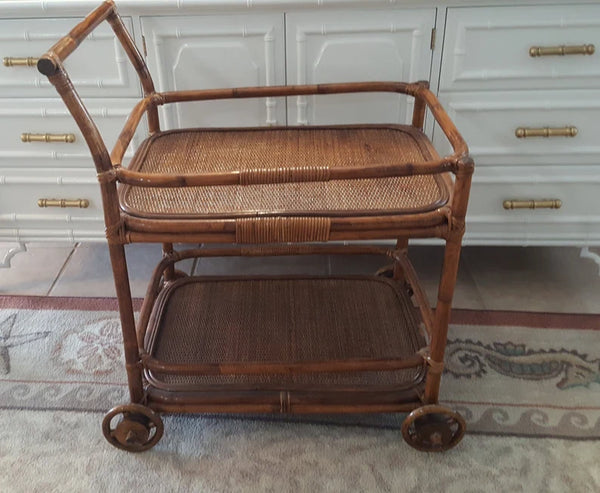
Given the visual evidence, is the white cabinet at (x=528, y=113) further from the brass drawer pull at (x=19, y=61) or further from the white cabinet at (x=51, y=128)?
the brass drawer pull at (x=19, y=61)

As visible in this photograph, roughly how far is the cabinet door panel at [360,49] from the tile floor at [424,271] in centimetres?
49

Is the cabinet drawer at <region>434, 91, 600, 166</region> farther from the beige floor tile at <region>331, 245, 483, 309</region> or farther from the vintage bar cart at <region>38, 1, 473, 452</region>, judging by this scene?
the beige floor tile at <region>331, 245, 483, 309</region>

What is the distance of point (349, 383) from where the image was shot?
3.41 feet

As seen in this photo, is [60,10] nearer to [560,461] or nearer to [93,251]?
[93,251]

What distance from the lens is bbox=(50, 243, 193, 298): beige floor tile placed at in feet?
4.81

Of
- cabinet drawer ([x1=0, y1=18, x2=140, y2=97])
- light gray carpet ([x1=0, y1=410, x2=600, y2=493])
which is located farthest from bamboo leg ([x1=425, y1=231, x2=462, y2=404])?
cabinet drawer ([x1=0, y1=18, x2=140, y2=97])

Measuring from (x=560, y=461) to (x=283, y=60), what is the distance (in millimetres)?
896

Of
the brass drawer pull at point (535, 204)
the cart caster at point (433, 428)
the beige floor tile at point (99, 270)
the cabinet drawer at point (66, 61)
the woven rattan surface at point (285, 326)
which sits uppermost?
the cabinet drawer at point (66, 61)

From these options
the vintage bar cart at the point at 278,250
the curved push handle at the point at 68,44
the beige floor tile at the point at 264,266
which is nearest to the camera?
the curved push handle at the point at 68,44

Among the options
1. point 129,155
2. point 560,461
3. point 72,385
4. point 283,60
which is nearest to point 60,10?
point 129,155

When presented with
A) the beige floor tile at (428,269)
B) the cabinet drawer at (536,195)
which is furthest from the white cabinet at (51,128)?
the cabinet drawer at (536,195)

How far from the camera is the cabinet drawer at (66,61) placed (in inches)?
44.6

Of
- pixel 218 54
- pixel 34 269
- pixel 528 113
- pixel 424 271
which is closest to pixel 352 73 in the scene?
pixel 218 54

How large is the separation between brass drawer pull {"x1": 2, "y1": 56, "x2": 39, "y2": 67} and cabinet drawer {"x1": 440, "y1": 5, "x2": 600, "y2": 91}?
0.80 metres
